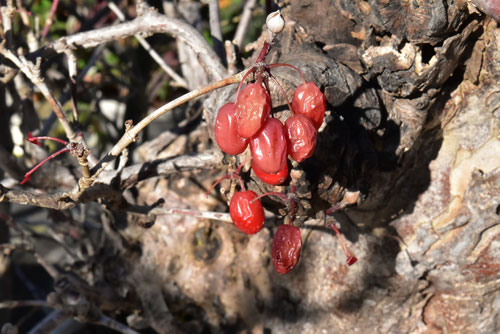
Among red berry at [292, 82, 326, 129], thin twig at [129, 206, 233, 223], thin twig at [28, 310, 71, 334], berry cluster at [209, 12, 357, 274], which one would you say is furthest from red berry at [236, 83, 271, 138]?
thin twig at [28, 310, 71, 334]

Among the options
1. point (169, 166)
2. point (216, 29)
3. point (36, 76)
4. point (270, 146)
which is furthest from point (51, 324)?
point (270, 146)

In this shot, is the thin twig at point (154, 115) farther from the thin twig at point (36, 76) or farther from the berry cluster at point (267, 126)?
the thin twig at point (36, 76)

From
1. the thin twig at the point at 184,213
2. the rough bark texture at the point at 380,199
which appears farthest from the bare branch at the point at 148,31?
the thin twig at the point at 184,213

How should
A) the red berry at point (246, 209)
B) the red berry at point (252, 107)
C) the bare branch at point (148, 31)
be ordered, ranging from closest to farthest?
the red berry at point (252, 107)
the red berry at point (246, 209)
the bare branch at point (148, 31)

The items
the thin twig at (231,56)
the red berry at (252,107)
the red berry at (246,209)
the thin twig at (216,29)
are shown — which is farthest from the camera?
the thin twig at (216,29)

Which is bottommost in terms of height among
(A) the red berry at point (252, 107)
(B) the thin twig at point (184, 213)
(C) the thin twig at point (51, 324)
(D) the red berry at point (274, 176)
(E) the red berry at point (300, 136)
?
(C) the thin twig at point (51, 324)

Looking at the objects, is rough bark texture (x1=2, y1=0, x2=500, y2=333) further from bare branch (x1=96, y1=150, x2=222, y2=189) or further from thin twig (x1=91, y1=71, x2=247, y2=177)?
thin twig (x1=91, y1=71, x2=247, y2=177)

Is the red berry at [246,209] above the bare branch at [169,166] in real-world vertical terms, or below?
above
